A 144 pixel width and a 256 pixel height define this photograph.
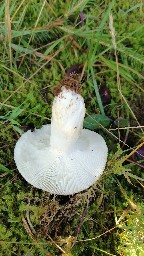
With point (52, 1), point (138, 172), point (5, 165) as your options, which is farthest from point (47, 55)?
point (138, 172)

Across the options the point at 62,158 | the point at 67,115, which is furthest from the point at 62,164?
the point at 67,115

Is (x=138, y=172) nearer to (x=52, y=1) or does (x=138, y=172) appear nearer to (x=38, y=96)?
(x=38, y=96)

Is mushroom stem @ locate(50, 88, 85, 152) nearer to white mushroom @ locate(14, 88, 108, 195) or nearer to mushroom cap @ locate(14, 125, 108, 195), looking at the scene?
white mushroom @ locate(14, 88, 108, 195)

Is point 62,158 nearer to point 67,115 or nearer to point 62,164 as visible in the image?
point 62,164

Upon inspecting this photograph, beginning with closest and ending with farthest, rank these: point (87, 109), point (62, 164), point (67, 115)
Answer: point (67, 115)
point (62, 164)
point (87, 109)

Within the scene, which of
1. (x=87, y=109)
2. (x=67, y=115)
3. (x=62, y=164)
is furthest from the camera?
(x=87, y=109)

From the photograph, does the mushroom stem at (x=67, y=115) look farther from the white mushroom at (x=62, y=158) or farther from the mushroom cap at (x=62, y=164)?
the mushroom cap at (x=62, y=164)

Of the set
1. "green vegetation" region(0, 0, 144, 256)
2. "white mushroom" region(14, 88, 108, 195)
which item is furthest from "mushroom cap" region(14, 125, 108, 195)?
"green vegetation" region(0, 0, 144, 256)
